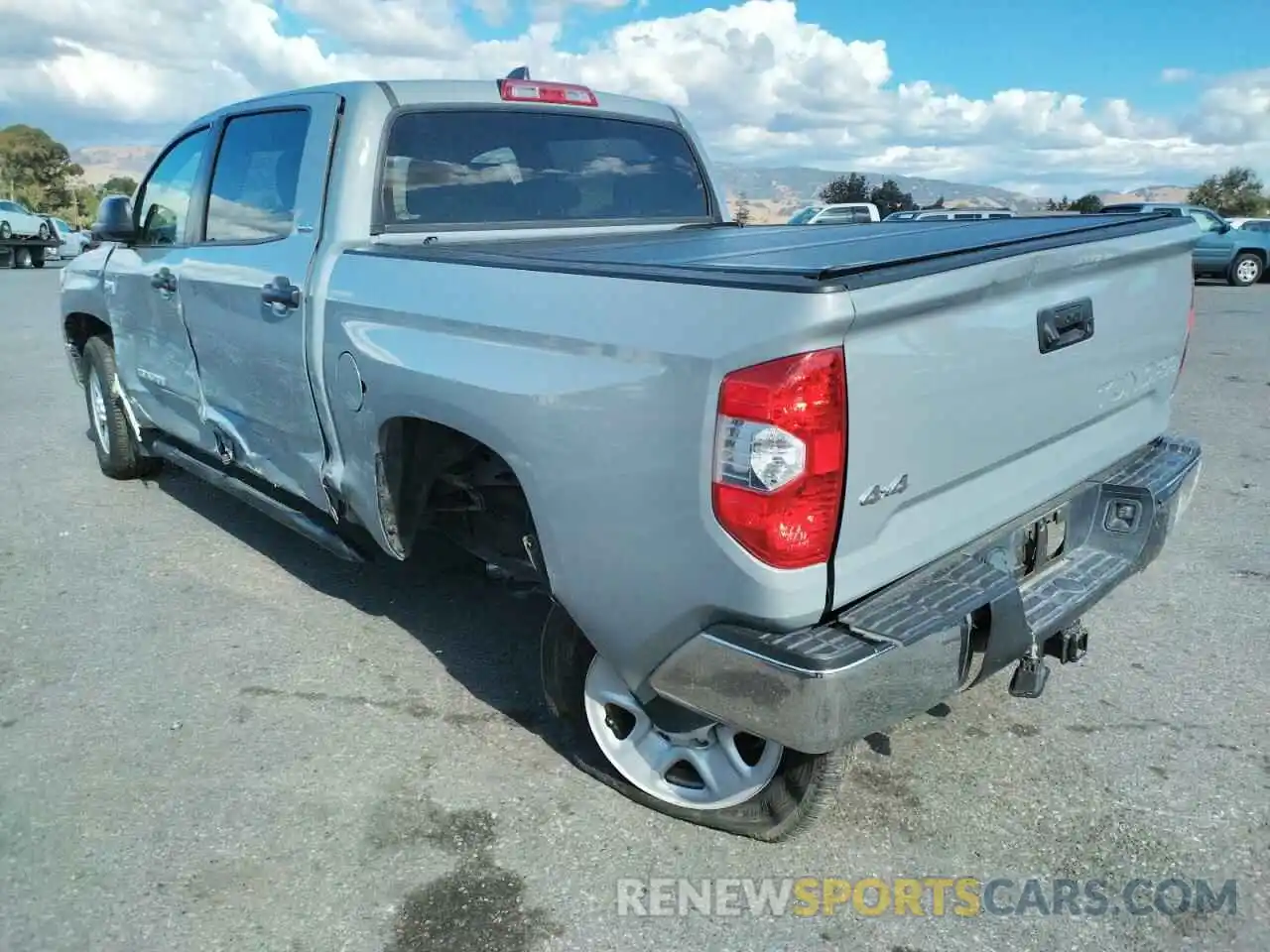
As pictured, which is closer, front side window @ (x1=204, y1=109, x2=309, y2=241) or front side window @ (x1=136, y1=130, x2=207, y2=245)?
front side window @ (x1=204, y1=109, x2=309, y2=241)

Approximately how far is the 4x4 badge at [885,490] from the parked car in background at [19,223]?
31064 mm

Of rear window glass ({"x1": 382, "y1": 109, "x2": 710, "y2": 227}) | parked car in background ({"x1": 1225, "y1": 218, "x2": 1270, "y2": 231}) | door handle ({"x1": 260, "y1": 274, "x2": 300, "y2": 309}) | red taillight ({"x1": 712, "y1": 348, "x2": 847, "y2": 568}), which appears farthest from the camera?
parked car in background ({"x1": 1225, "y1": 218, "x2": 1270, "y2": 231})

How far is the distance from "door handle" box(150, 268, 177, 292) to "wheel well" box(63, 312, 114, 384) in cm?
123

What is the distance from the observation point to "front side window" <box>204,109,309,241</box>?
12.7 feet

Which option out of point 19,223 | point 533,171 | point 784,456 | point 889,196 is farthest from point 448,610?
point 889,196

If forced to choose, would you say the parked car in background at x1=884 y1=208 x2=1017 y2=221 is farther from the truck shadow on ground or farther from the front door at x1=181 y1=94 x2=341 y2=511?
the front door at x1=181 y1=94 x2=341 y2=511

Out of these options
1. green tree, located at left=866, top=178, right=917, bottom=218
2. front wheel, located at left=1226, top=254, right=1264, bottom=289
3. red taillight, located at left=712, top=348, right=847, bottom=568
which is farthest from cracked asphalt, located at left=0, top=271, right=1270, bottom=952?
green tree, located at left=866, top=178, right=917, bottom=218

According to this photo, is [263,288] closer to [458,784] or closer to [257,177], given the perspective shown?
[257,177]

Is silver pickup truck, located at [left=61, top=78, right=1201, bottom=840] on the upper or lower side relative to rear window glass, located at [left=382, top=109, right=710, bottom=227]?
lower

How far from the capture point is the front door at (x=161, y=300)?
463cm

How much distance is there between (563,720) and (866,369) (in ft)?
5.00

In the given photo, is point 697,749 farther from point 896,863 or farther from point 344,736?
point 344,736

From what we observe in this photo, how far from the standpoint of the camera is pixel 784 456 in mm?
2145

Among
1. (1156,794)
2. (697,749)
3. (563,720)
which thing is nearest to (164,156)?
(563,720)
